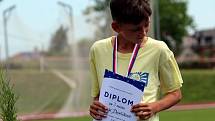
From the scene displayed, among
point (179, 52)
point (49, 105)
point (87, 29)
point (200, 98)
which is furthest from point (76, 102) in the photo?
point (179, 52)

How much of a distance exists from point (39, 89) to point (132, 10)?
51.8ft

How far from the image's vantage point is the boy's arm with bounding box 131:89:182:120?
3113 millimetres

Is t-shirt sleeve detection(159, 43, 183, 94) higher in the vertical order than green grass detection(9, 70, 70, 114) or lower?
higher

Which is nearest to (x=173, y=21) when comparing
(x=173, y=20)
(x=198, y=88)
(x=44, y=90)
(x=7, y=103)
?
(x=173, y=20)

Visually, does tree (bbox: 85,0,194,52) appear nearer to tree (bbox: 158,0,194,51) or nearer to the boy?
tree (bbox: 158,0,194,51)

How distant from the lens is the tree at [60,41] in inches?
729

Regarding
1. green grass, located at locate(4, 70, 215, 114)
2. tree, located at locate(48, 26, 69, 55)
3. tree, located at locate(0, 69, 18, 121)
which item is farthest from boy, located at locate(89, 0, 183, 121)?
tree, located at locate(48, 26, 69, 55)

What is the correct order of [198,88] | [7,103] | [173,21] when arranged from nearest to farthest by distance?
[7,103], [198,88], [173,21]

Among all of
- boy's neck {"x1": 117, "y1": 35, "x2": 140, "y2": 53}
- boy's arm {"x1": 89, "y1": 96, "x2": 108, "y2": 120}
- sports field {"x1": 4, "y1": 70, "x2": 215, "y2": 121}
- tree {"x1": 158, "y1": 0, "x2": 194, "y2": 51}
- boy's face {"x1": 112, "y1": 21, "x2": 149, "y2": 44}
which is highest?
boy's face {"x1": 112, "y1": 21, "x2": 149, "y2": 44}

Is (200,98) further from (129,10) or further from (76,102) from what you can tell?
(129,10)

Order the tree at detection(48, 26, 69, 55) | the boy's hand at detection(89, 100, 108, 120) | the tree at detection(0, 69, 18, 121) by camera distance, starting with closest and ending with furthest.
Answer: the boy's hand at detection(89, 100, 108, 120), the tree at detection(0, 69, 18, 121), the tree at detection(48, 26, 69, 55)

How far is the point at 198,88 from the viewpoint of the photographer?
33688mm

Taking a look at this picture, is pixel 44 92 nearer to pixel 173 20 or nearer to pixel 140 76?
pixel 140 76

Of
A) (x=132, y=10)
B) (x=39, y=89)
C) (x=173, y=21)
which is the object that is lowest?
(x=173, y=21)
